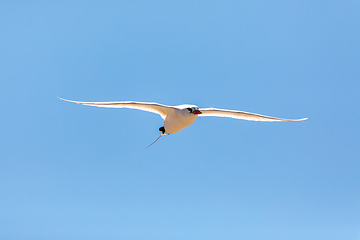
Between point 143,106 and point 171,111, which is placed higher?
point 143,106

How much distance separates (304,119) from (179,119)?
21.6 ft

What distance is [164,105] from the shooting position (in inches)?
723

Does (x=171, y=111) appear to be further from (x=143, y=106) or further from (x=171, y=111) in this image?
(x=143, y=106)

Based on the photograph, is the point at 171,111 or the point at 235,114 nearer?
the point at 171,111

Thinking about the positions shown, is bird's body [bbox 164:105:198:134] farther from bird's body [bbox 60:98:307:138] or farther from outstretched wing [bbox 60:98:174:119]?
outstretched wing [bbox 60:98:174:119]

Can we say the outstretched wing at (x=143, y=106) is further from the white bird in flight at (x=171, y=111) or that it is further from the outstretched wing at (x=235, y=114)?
the outstretched wing at (x=235, y=114)

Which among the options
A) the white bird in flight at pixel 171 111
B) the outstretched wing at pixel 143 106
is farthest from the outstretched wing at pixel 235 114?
the outstretched wing at pixel 143 106

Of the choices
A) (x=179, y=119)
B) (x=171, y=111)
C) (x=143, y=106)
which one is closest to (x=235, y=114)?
(x=179, y=119)

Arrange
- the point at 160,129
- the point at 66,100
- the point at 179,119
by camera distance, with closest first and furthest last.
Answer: the point at 66,100 → the point at 179,119 → the point at 160,129

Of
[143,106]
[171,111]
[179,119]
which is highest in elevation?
[143,106]

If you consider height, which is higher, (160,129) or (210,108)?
(210,108)

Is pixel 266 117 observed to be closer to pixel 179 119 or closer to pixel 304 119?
pixel 304 119

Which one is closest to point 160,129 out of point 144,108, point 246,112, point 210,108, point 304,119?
point 144,108

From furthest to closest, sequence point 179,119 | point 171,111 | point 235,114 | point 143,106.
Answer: point 235,114 → point 143,106 → point 171,111 → point 179,119
